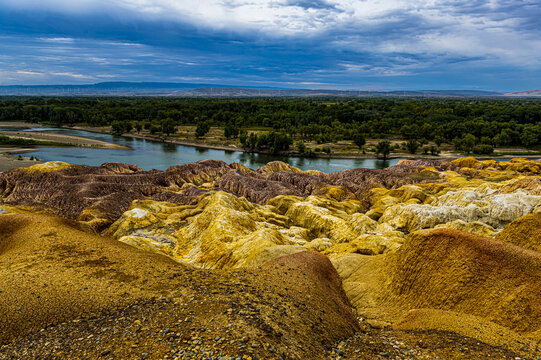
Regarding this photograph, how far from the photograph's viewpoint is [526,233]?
18.9 metres

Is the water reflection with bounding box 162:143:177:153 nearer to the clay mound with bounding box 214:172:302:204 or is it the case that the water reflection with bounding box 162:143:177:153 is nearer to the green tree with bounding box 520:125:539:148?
the clay mound with bounding box 214:172:302:204

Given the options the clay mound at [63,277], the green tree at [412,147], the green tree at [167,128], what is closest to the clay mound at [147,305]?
the clay mound at [63,277]

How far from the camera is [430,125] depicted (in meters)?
138

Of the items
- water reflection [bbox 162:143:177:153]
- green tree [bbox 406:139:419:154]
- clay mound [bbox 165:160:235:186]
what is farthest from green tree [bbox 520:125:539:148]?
water reflection [bbox 162:143:177:153]

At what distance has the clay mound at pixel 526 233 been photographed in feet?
60.4

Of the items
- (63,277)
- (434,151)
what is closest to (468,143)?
(434,151)

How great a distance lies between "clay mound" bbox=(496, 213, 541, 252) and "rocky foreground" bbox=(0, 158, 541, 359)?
0.22 feet

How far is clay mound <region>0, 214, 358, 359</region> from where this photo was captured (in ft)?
30.3

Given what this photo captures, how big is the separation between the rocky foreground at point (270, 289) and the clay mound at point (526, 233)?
0.22 ft

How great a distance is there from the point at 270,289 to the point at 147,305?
468cm

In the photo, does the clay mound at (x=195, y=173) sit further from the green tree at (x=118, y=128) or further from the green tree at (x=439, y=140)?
the green tree at (x=118, y=128)

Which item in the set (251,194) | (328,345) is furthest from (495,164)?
(328,345)

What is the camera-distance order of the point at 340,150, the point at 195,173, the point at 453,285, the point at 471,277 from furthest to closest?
1. the point at 340,150
2. the point at 195,173
3. the point at 453,285
4. the point at 471,277

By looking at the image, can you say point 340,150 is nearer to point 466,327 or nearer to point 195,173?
point 195,173
